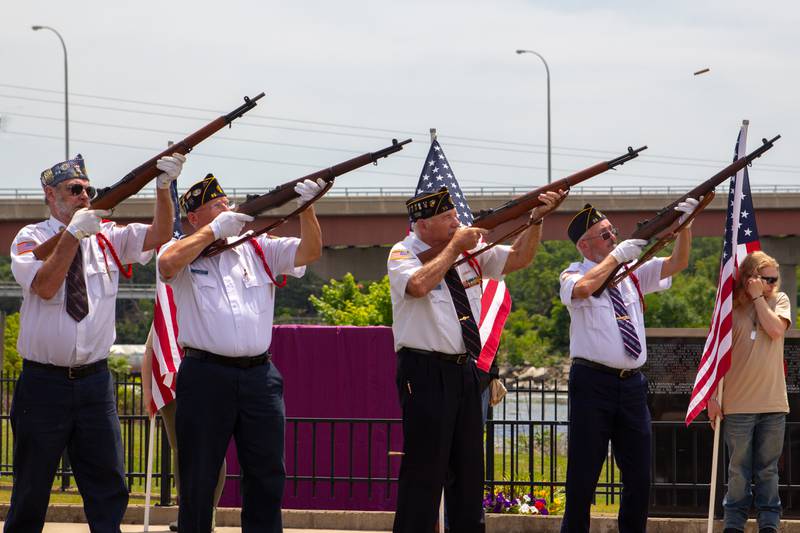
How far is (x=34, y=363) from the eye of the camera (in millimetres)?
7203

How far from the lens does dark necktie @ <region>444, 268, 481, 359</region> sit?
24.2ft

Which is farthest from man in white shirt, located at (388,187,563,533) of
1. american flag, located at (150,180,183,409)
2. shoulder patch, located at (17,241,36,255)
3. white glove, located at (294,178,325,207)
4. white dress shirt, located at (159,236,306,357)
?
american flag, located at (150,180,183,409)

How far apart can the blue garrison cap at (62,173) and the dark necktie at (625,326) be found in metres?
3.30

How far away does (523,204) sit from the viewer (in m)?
7.91

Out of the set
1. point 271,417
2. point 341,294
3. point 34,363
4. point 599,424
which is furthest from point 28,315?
point 341,294

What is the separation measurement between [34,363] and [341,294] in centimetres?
2836

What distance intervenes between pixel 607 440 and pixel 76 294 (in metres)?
3.37

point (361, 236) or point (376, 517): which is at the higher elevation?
point (361, 236)

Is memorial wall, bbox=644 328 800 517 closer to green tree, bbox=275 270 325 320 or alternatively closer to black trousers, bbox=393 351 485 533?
black trousers, bbox=393 351 485 533

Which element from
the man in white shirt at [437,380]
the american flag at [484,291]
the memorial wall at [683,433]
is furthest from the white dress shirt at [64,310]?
the memorial wall at [683,433]

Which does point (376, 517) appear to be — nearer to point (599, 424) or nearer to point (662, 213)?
point (599, 424)

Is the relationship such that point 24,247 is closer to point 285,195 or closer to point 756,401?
point 285,195

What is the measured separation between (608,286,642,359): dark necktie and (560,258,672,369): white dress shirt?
0.02 meters

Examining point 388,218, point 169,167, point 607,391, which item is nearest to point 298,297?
point 388,218
